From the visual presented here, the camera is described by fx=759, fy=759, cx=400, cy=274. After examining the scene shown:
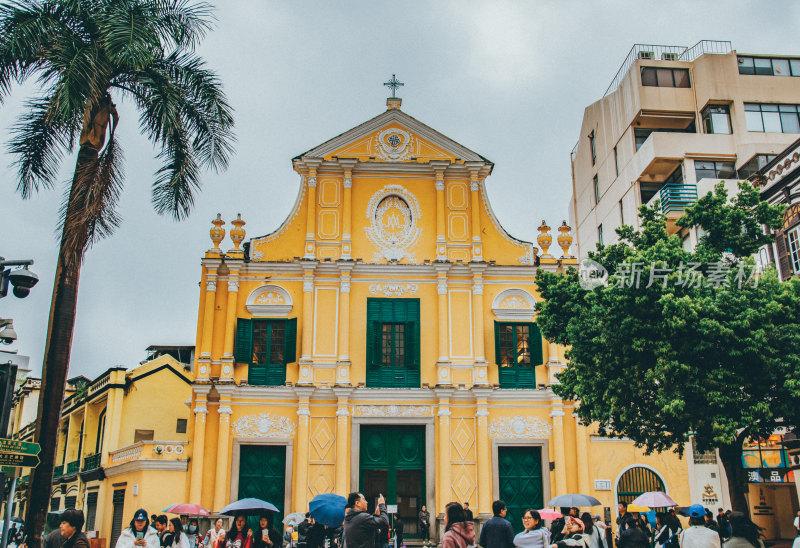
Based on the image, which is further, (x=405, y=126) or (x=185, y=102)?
(x=405, y=126)

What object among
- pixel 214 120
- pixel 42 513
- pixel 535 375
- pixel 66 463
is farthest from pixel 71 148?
pixel 66 463

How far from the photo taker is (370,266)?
2298 cm

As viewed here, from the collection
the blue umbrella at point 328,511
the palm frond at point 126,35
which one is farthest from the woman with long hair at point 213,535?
the palm frond at point 126,35

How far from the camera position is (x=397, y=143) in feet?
79.8

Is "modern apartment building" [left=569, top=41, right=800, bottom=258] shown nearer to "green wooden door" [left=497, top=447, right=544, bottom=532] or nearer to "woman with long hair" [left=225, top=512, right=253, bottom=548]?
"green wooden door" [left=497, top=447, right=544, bottom=532]

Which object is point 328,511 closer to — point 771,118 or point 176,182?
point 176,182

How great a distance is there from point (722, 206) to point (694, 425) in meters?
4.60

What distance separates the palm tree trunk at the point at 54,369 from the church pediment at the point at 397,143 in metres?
11.9

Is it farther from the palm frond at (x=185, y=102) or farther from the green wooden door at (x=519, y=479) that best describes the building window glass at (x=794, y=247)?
the palm frond at (x=185, y=102)

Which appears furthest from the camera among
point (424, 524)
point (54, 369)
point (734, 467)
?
point (424, 524)

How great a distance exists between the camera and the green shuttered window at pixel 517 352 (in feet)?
74.1

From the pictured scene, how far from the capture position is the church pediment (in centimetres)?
2408

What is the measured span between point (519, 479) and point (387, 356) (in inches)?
205

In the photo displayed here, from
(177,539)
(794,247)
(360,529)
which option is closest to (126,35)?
(177,539)
